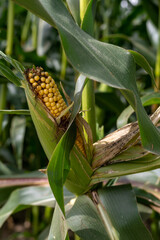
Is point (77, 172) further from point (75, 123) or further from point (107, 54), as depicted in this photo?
point (107, 54)

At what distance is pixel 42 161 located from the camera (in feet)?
3.06

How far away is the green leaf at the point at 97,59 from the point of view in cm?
28

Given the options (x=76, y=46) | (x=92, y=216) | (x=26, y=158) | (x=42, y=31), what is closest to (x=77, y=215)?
(x=92, y=216)

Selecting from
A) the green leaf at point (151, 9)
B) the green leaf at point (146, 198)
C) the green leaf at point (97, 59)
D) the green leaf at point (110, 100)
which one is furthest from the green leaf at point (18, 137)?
the green leaf at point (97, 59)

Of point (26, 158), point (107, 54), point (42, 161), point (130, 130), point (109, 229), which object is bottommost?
point (26, 158)

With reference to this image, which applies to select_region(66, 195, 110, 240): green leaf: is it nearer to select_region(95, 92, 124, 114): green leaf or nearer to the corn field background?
the corn field background

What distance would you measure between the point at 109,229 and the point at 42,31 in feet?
2.99

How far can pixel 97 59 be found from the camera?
30 centimetres

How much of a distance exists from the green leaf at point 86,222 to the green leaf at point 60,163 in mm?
82

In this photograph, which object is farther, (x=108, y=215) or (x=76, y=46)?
(x=108, y=215)

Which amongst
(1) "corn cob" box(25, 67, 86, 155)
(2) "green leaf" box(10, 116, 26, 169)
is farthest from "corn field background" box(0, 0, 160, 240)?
(2) "green leaf" box(10, 116, 26, 169)

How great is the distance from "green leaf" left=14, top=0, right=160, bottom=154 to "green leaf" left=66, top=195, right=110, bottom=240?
0.16 metres

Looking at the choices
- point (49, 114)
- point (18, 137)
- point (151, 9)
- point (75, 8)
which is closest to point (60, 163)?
point (49, 114)

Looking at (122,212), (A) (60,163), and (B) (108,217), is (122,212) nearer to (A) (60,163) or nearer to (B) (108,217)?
(B) (108,217)
